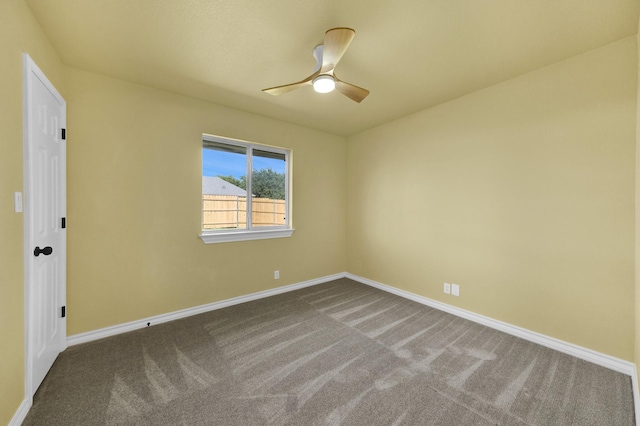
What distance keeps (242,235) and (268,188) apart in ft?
2.64

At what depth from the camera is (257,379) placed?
1864mm

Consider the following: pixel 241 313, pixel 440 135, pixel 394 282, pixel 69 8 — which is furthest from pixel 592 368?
pixel 69 8

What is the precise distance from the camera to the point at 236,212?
3391mm

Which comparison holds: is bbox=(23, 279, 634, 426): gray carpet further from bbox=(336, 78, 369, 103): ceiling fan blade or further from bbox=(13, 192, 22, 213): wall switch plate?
bbox=(336, 78, 369, 103): ceiling fan blade

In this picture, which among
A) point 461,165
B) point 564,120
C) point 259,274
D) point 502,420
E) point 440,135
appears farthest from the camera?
point 259,274

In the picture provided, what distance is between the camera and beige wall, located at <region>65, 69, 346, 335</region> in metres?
2.34

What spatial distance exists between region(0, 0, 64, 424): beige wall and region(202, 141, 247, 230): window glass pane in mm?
1666

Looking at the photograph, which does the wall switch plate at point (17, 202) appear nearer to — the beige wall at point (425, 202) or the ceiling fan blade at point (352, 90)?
the beige wall at point (425, 202)

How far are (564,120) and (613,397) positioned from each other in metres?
2.17

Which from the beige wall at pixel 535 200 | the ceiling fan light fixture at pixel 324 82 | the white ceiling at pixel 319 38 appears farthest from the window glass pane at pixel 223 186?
the beige wall at pixel 535 200

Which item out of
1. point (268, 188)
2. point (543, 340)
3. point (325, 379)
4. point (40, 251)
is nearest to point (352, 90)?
point (268, 188)

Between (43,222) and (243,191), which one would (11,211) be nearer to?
(43,222)

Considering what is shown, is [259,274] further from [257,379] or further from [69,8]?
[69,8]

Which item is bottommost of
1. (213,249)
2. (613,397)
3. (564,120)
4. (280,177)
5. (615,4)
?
(613,397)
